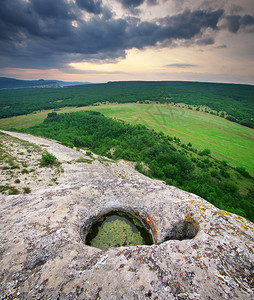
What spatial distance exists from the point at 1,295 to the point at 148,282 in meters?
4.76

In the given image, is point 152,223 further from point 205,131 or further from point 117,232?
point 205,131

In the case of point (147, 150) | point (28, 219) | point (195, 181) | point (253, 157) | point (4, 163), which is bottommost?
point (253, 157)

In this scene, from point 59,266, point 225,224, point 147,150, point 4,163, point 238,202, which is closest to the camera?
point 59,266

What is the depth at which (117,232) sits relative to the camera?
840cm

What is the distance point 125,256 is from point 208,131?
7122 cm

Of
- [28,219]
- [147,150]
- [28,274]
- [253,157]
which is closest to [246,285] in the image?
[28,274]

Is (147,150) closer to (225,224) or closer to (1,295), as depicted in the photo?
(225,224)

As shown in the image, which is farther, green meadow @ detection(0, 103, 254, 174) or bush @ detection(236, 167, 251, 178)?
green meadow @ detection(0, 103, 254, 174)

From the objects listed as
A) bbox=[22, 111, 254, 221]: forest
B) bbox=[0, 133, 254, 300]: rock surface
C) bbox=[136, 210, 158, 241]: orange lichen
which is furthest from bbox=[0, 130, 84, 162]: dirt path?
bbox=[136, 210, 158, 241]: orange lichen

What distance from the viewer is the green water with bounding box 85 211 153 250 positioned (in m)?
7.79

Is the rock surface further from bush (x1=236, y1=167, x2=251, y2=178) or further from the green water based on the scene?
bush (x1=236, y1=167, x2=251, y2=178)

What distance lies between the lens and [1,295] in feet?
14.0

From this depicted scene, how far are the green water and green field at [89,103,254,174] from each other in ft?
153

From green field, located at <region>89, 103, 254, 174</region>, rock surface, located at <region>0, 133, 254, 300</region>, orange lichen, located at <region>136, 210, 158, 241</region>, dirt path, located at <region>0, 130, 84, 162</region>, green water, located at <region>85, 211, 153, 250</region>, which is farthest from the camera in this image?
green field, located at <region>89, 103, 254, 174</region>
